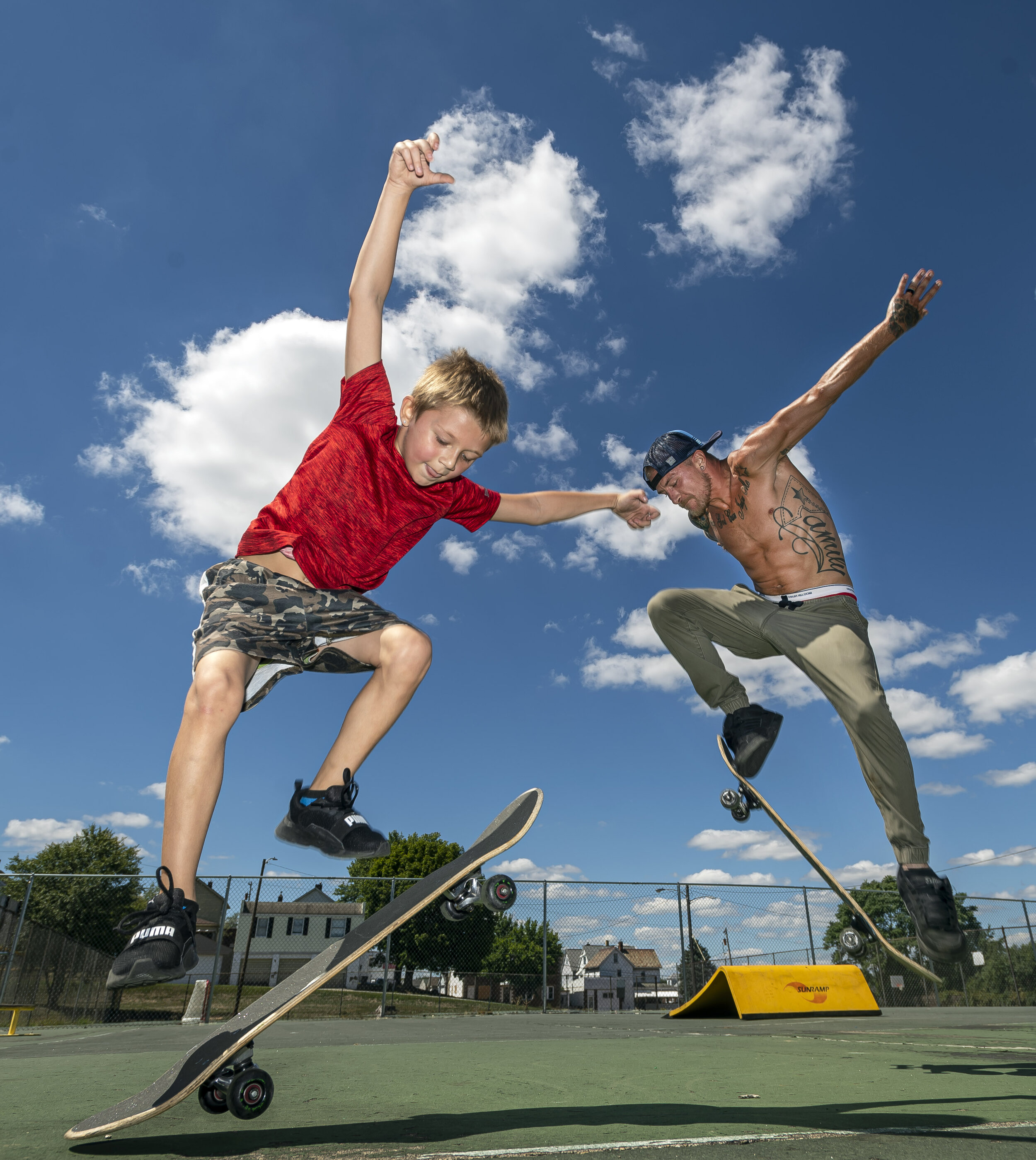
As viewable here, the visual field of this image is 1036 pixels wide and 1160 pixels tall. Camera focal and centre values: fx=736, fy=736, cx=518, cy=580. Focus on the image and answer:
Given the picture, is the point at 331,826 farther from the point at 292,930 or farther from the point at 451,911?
the point at 292,930

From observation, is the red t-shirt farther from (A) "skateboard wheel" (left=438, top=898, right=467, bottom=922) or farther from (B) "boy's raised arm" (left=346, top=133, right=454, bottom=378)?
(A) "skateboard wheel" (left=438, top=898, right=467, bottom=922)

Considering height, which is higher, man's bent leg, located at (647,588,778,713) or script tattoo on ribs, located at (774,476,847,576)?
script tattoo on ribs, located at (774,476,847,576)

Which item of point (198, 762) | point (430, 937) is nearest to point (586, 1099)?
point (198, 762)

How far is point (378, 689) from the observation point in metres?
3.00

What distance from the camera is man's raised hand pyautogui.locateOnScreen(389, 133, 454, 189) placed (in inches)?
121

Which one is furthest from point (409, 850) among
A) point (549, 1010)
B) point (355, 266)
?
point (355, 266)

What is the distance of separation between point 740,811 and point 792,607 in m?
1.48

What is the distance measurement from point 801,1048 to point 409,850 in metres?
41.3

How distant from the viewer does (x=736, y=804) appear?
4.87 metres

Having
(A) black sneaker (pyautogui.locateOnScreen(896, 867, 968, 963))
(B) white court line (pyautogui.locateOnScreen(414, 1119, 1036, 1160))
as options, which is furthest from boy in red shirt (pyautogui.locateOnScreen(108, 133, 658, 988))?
(A) black sneaker (pyautogui.locateOnScreen(896, 867, 968, 963))

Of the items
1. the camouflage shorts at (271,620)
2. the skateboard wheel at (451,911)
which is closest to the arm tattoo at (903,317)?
the camouflage shorts at (271,620)

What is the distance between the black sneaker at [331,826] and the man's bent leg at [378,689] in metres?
0.09

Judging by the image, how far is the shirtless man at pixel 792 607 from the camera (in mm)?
3768

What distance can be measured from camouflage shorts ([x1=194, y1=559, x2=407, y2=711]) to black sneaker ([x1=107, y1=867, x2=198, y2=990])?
2.27 ft
